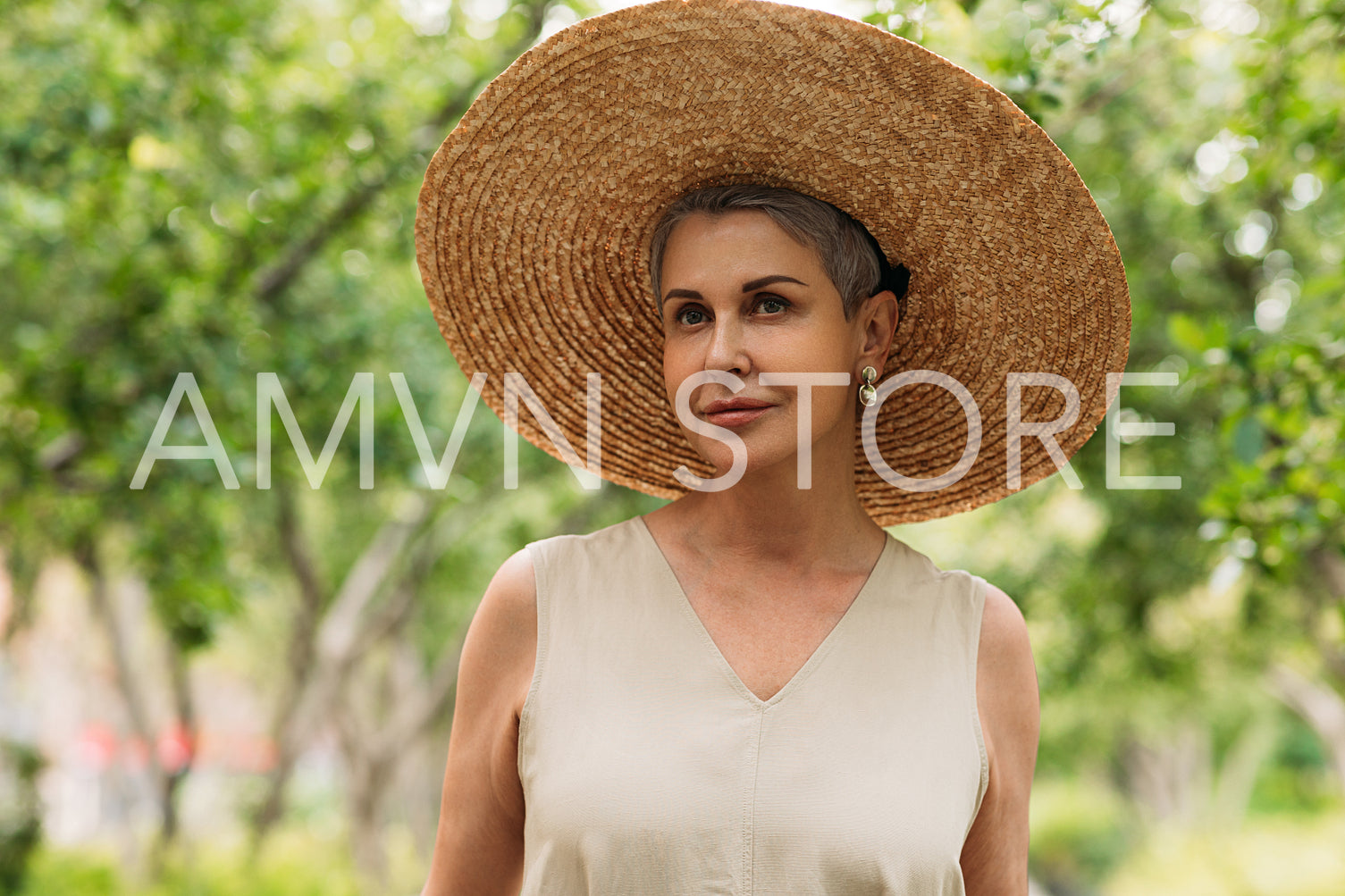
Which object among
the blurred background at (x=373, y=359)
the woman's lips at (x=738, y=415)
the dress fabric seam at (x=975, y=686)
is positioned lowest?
the dress fabric seam at (x=975, y=686)

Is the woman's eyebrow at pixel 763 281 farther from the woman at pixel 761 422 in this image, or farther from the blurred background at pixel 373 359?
the blurred background at pixel 373 359

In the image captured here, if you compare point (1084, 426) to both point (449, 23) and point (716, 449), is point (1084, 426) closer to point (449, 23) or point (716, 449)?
point (716, 449)

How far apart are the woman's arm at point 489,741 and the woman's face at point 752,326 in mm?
421

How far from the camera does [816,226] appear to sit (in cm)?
189

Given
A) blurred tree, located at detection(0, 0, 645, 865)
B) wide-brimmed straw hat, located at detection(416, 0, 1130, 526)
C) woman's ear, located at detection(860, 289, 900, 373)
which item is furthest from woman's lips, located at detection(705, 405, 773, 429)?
blurred tree, located at detection(0, 0, 645, 865)

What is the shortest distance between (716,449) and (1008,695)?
67 centimetres

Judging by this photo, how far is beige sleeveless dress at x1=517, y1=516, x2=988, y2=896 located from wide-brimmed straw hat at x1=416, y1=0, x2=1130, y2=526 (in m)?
0.38

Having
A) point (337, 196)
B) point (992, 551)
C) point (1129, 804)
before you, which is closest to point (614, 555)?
point (337, 196)

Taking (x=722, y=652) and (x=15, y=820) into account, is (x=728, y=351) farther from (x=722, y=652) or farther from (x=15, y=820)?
(x=15, y=820)

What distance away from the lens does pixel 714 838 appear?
172 centimetres

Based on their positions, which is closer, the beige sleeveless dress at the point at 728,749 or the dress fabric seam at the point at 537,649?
the beige sleeveless dress at the point at 728,749

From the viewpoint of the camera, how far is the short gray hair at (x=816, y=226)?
1870 mm

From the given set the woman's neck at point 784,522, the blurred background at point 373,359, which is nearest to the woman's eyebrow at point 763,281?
the woman's neck at point 784,522

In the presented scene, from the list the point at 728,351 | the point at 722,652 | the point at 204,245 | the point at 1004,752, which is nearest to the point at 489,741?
the point at 722,652
